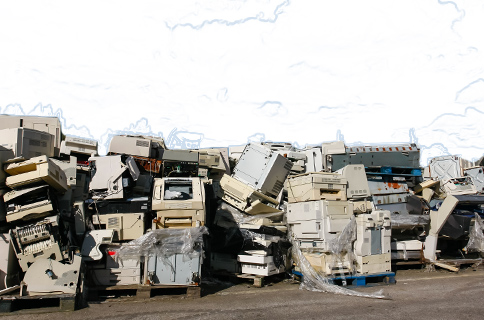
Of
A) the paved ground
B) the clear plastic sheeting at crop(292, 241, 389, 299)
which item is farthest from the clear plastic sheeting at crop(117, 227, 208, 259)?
the clear plastic sheeting at crop(292, 241, 389, 299)

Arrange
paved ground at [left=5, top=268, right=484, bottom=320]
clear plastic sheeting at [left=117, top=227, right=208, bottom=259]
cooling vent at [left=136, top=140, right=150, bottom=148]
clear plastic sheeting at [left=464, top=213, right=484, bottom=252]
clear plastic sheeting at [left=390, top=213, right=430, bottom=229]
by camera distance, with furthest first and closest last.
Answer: clear plastic sheeting at [left=464, top=213, right=484, bottom=252] < clear plastic sheeting at [left=390, top=213, right=430, bottom=229] < cooling vent at [left=136, top=140, right=150, bottom=148] < clear plastic sheeting at [left=117, top=227, right=208, bottom=259] < paved ground at [left=5, top=268, right=484, bottom=320]

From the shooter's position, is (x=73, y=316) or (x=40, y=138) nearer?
(x=73, y=316)

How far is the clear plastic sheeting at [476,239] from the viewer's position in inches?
326

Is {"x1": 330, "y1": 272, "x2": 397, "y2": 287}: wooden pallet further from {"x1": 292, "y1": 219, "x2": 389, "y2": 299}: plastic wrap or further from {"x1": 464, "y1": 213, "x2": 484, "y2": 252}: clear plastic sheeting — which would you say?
{"x1": 464, "y1": 213, "x2": 484, "y2": 252}: clear plastic sheeting

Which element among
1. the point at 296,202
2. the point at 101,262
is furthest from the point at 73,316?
the point at 296,202

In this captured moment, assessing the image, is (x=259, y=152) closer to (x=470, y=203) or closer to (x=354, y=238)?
(x=354, y=238)

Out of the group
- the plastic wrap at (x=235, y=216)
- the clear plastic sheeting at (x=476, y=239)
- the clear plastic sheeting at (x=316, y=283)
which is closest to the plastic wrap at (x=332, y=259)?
the clear plastic sheeting at (x=316, y=283)

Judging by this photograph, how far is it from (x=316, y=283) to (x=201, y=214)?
2.11m

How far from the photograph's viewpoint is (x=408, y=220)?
7.77 metres

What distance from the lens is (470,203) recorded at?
8508 mm

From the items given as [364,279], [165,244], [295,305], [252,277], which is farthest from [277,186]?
[295,305]

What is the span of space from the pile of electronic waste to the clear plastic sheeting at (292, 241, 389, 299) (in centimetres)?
8

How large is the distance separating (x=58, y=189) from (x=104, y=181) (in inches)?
26.7

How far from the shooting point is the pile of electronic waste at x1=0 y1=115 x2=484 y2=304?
5.44 meters
